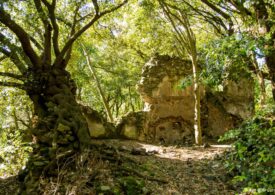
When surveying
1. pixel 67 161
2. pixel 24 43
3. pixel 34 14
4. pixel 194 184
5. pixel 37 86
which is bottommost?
pixel 194 184

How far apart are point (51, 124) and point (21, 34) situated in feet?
7.96

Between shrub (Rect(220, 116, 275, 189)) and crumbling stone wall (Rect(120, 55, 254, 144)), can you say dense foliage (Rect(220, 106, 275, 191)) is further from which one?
crumbling stone wall (Rect(120, 55, 254, 144))

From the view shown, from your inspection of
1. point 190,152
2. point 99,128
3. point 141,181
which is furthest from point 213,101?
point 141,181

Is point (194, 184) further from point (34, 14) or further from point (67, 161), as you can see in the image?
point (34, 14)

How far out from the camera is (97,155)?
5258mm

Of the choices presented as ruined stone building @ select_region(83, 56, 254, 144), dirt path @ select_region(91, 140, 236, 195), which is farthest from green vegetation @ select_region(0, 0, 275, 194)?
ruined stone building @ select_region(83, 56, 254, 144)

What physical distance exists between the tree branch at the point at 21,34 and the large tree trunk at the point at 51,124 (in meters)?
0.38

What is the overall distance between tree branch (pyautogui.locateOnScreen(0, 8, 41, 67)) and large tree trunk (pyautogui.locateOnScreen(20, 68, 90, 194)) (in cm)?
38

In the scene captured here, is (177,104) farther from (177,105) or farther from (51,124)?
(51,124)

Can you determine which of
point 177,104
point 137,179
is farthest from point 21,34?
point 177,104

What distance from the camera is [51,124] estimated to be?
5.89 metres

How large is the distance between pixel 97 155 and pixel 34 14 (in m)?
4.06

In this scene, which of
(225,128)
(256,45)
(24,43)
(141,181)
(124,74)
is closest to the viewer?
(256,45)

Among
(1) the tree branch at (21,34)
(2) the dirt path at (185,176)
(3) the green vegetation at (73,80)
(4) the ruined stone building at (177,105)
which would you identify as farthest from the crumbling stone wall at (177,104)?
(1) the tree branch at (21,34)
